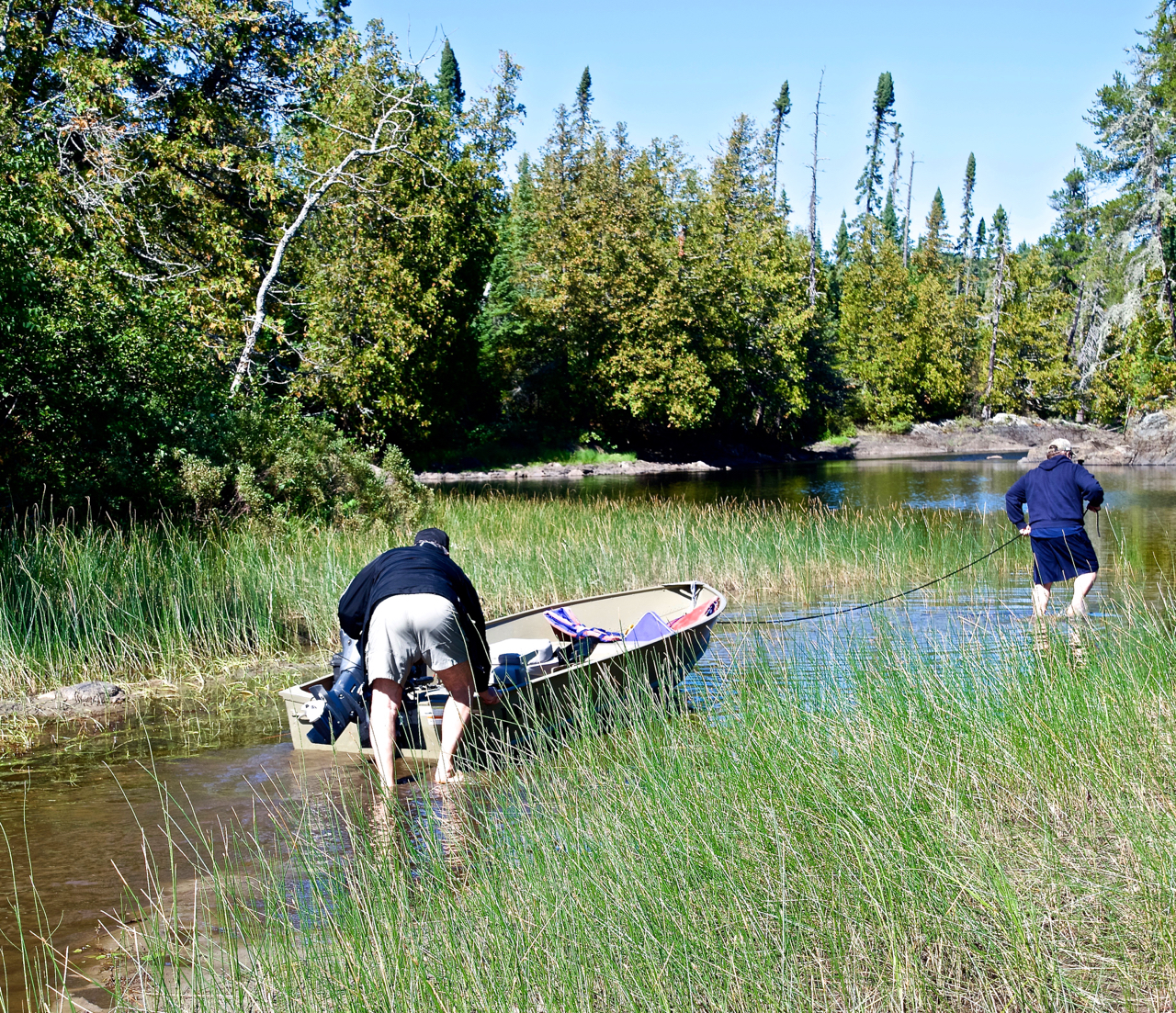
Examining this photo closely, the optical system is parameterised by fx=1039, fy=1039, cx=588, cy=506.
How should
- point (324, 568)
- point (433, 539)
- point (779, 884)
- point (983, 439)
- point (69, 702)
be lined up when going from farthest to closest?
point (983, 439), point (324, 568), point (69, 702), point (433, 539), point (779, 884)

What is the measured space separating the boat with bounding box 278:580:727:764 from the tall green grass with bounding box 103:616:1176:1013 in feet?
2.94

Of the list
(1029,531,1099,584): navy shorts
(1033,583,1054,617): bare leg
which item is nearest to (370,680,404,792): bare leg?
(1033,583,1054,617): bare leg

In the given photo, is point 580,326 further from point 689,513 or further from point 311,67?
point 689,513

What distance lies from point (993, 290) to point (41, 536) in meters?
53.0

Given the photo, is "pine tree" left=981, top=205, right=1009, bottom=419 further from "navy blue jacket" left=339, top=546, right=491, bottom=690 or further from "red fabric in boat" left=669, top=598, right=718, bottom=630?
"navy blue jacket" left=339, top=546, right=491, bottom=690

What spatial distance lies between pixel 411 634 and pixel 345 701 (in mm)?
913

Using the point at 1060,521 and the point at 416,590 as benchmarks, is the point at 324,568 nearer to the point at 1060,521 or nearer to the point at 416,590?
the point at 416,590

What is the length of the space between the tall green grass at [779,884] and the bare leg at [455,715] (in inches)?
32.5

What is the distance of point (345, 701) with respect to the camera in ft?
21.0

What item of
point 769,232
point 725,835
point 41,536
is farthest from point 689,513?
point 769,232

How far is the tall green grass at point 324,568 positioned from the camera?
27.5ft

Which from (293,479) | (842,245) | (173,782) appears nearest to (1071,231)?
(842,245)

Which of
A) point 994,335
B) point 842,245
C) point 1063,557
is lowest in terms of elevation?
point 1063,557

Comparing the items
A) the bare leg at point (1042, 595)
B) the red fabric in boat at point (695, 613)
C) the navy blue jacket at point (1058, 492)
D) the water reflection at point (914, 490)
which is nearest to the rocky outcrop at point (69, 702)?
the red fabric in boat at point (695, 613)
